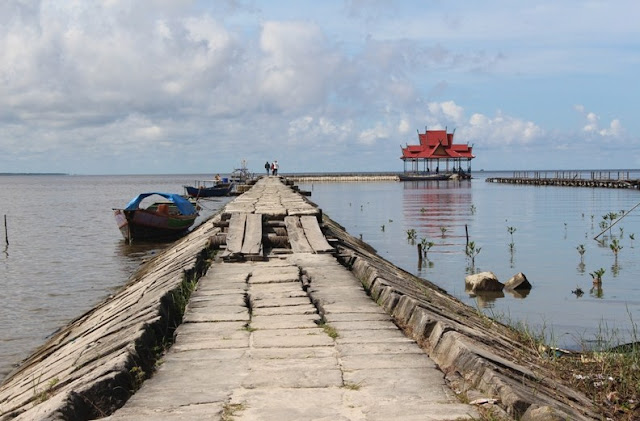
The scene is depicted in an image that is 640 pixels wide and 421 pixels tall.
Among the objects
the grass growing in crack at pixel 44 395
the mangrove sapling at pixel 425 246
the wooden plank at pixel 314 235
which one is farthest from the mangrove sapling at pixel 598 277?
the grass growing in crack at pixel 44 395

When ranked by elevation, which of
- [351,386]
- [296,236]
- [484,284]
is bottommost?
[484,284]

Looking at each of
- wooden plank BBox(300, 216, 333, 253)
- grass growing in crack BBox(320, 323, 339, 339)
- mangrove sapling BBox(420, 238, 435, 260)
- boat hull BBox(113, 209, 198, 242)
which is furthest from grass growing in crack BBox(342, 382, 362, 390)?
boat hull BBox(113, 209, 198, 242)

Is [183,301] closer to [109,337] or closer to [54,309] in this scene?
[109,337]

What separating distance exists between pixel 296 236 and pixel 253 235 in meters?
0.64

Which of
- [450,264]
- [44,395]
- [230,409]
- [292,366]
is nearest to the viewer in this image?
[230,409]

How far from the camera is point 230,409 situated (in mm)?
3797

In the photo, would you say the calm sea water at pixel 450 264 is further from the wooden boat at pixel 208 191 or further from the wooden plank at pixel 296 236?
the wooden boat at pixel 208 191

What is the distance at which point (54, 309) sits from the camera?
14.2m

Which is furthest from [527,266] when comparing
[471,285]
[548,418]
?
[548,418]

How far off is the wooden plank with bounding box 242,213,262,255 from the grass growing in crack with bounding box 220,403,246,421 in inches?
211

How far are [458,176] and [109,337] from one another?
303 ft

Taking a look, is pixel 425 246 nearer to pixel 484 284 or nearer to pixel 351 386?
pixel 484 284

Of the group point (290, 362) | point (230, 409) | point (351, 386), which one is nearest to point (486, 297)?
point (290, 362)

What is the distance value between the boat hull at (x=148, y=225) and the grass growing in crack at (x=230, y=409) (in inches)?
991
